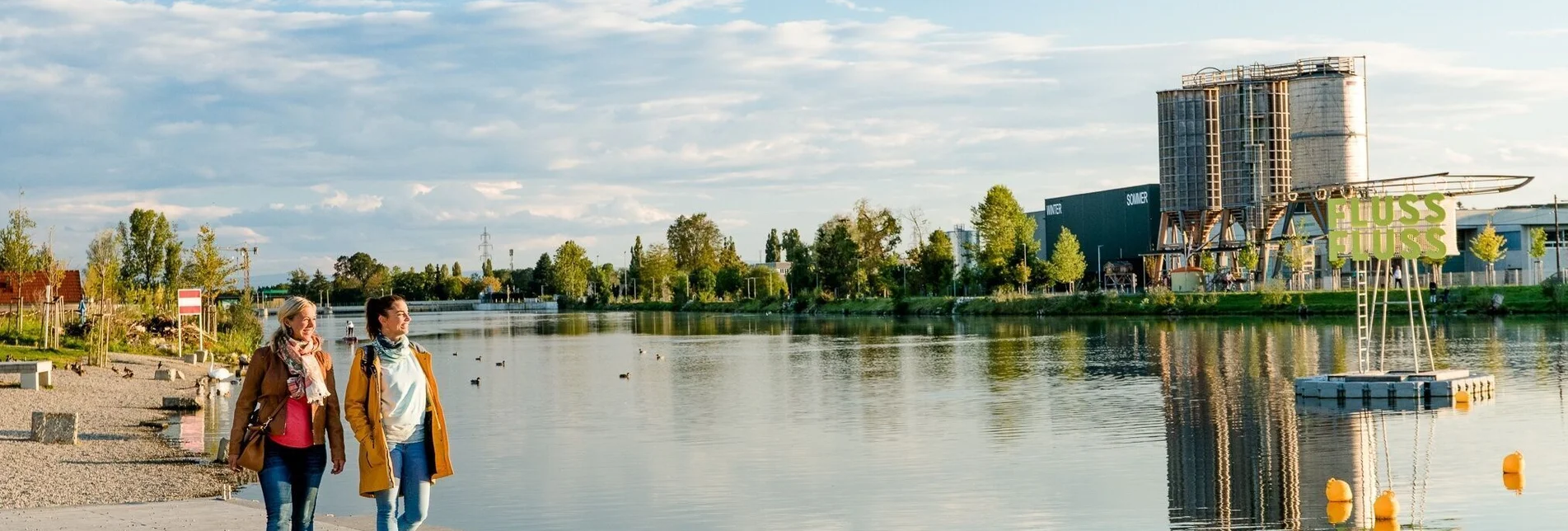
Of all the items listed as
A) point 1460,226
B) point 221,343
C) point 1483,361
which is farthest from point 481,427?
point 1460,226

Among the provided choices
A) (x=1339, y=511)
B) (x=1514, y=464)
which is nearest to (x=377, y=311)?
(x=1339, y=511)

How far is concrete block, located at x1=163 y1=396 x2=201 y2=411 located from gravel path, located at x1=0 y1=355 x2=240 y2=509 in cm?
34

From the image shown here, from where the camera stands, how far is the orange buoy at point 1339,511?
18.3 metres

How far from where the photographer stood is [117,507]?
52.1 ft

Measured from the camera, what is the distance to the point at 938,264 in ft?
440

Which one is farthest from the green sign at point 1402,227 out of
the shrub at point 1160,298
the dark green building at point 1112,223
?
the dark green building at point 1112,223

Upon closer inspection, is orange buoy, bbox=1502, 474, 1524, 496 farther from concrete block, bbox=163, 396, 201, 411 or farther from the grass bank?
the grass bank

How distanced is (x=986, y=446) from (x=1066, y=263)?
10449 cm

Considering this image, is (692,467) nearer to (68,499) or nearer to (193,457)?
(193,457)

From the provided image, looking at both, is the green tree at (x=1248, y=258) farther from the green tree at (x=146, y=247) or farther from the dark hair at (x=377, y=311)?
the dark hair at (x=377, y=311)

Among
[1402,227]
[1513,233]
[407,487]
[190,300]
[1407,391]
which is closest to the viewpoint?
[407,487]

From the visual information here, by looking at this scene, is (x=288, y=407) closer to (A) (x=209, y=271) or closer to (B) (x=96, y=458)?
(B) (x=96, y=458)

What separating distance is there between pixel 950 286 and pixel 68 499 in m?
126

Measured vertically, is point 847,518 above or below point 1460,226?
below
